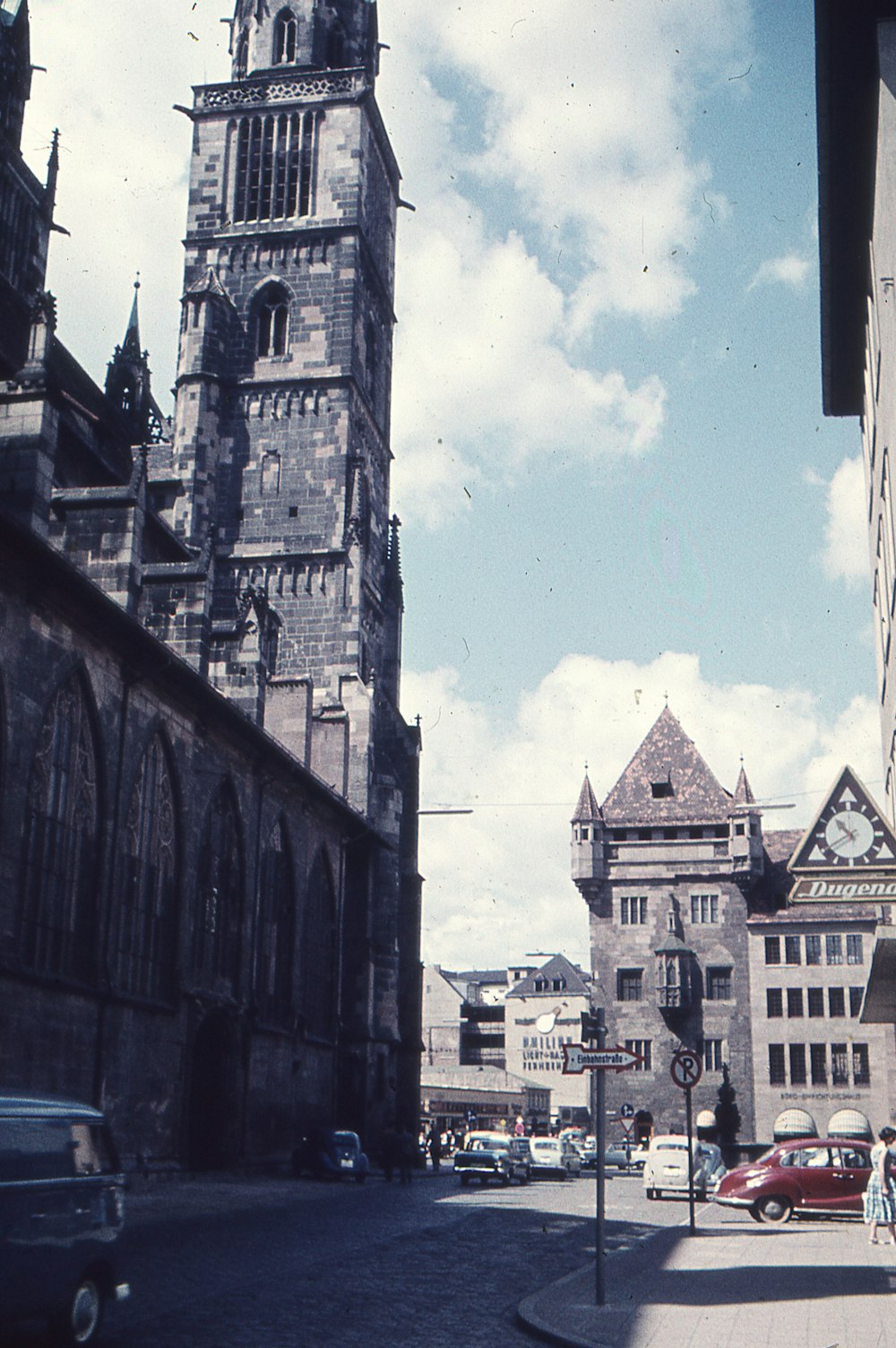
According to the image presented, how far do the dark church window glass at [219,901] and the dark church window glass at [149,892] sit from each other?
1.68 metres

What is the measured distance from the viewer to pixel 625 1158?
5834 centimetres

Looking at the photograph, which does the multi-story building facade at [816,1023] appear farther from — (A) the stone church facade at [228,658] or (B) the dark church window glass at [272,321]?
(B) the dark church window glass at [272,321]

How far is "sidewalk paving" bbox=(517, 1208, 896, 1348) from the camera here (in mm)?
10906

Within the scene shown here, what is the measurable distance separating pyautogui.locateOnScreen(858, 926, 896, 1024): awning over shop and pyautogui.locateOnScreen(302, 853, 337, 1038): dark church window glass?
16.1 metres

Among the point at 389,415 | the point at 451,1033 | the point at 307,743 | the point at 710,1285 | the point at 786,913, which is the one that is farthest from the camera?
the point at 451,1033

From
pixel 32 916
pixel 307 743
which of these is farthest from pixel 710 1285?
pixel 307 743

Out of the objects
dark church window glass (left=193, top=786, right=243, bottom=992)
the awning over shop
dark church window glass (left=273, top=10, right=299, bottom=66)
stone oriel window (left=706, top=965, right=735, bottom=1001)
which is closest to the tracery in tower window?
dark church window glass (left=273, top=10, right=299, bottom=66)

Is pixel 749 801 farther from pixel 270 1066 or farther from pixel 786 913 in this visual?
pixel 270 1066

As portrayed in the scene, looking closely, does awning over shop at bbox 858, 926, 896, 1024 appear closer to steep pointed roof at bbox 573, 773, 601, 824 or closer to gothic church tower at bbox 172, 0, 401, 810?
gothic church tower at bbox 172, 0, 401, 810

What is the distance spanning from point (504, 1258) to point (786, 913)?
59888mm

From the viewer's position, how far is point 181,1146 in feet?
94.4

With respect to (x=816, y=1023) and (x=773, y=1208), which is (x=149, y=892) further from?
(x=816, y=1023)

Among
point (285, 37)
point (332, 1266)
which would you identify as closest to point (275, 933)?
point (332, 1266)

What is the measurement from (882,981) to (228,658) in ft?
72.7
